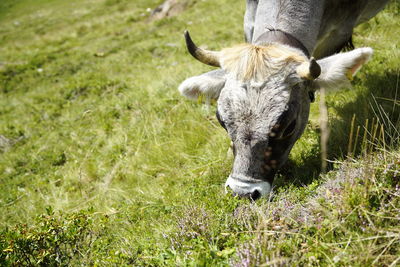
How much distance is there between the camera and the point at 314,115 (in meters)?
4.42

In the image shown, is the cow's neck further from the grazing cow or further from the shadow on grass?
the shadow on grass

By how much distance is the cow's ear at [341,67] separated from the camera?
286cm

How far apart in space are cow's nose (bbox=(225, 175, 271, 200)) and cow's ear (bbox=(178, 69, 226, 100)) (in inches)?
48.7

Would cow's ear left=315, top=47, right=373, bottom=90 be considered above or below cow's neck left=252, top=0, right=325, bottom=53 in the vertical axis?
below

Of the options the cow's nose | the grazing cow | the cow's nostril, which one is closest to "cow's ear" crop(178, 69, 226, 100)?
the grazing cow

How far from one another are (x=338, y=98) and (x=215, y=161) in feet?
7.35

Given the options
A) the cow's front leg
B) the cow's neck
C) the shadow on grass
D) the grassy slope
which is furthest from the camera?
the cow's front leg

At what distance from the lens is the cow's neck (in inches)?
151

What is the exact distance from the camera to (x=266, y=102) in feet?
9.48

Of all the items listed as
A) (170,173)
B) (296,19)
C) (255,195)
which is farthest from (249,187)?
(296,19)

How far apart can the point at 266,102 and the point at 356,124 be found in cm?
149

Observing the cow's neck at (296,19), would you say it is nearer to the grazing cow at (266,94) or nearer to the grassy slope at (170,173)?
the grazing cow at (266,94)

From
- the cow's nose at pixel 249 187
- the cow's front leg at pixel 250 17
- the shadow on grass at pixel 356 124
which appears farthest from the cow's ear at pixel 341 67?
the cow's front leg at pixel 250 17

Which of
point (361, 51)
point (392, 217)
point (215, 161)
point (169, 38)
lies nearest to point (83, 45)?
point (169, 38)
